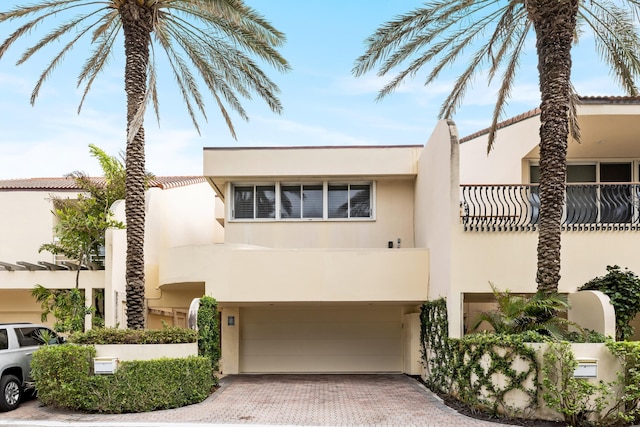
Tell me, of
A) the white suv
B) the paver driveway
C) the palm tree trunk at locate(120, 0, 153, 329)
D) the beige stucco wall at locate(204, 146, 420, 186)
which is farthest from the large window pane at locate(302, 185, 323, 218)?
the white suv

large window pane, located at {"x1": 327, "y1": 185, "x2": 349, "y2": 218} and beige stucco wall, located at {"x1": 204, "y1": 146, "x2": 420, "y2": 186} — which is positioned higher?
beige stucco wall, located at {"x1": 204, "y1": 146, "x2": 420, "y2": 186}

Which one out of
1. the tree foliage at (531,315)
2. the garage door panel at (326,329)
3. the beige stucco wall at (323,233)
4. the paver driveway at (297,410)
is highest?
the beige stucco wall at (323,233)

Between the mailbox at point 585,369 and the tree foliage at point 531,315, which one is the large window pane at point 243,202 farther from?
the mailbox at point 585,369

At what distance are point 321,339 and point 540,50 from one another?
10891mm

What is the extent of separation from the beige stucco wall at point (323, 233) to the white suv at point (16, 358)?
21.5ft

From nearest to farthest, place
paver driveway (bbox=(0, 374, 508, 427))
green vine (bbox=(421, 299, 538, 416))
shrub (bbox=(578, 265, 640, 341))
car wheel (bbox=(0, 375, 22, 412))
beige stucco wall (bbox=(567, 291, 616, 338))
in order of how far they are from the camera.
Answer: green vine (bbox=(421, 299, 538, 416))
paver driveway (bbox=(0, 374, 508, 427))
beige stucco wall (bbox=(567, 291, 616, 338))
car wheel (bbox=(0, 375, 22, 412))
shrub (bbox=(578, 265, 640, 341))

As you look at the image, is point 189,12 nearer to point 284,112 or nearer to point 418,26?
point 284,112

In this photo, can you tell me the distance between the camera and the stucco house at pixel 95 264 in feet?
53.7

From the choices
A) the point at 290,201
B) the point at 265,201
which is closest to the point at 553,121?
the point at 290,201

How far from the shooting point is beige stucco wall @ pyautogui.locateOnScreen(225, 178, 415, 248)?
1838 cm

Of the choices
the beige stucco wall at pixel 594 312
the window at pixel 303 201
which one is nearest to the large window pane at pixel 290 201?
the window at pixel 303 201

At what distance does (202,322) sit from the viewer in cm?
1365

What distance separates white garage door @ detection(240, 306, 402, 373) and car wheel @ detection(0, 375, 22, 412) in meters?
7.69

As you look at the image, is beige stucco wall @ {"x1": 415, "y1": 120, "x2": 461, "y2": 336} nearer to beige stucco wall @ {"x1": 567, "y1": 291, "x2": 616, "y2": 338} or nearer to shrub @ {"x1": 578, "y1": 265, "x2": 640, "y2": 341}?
beige stucco wall @ {"x1": 567, "y1": 291, "x2": 616, "y2": 338}
